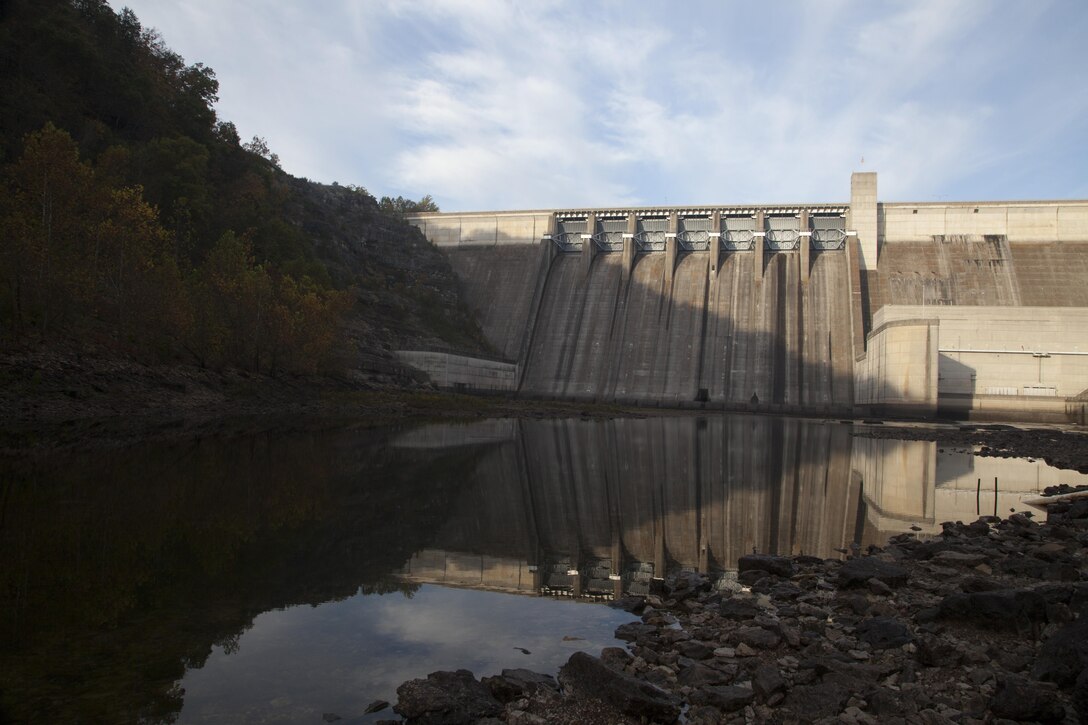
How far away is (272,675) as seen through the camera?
5238 millimetres

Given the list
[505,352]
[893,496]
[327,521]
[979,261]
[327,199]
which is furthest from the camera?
[327,199]

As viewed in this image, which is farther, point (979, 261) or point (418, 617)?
point (979, 261)

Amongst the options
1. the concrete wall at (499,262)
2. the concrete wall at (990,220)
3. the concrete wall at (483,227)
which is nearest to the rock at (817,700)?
the concrete wall at (499,262)

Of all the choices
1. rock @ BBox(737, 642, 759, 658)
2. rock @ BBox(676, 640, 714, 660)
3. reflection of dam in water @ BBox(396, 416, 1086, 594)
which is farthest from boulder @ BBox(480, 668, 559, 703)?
reflection of dam in water @ BBox(396, 416, 1086, 594)

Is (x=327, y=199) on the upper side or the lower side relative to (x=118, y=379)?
upper

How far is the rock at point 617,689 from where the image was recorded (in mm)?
4645

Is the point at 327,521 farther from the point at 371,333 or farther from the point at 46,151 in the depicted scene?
the point at 371,333

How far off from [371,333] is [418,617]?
47.1 metres

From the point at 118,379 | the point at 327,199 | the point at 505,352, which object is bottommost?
the point at 118,379

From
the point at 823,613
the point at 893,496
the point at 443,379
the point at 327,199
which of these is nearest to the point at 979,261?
the point at 443,379

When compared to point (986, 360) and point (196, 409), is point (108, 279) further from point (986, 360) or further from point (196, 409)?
point (986, 360)

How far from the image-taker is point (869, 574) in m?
7.72

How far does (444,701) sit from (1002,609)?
15.7 ft

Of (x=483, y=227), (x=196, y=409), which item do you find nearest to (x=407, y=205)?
(x=483, y=227)
